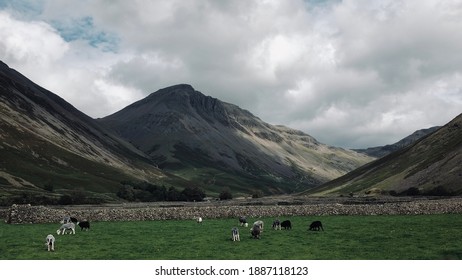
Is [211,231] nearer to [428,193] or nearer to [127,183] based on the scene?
[428,193]

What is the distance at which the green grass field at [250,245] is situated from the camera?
87.2 feet

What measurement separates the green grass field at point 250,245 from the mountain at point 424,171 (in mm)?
89974

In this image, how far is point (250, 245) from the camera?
31328mm

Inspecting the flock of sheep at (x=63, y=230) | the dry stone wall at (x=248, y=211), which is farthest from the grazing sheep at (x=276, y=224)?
the flock of sheep at (x=63, y=230)

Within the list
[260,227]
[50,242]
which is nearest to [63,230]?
[50,242]

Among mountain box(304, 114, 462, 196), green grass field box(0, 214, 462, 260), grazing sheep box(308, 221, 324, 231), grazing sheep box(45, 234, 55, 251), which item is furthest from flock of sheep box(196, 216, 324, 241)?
mountain box(304, 114, 462, 196)

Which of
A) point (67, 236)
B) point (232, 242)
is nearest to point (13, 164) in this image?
point (67, 236)

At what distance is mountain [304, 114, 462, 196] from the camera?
126m

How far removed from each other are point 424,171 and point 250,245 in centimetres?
13011

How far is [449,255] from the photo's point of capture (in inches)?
992

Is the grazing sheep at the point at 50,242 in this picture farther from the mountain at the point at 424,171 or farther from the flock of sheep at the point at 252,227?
the mountain at the point at 424,171

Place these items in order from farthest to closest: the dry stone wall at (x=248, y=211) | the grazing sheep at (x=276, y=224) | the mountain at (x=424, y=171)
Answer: the mountain at (x=424, y=171) < the dry stone wall at (x=248, y=211) < the grazing sheep at (x=276, y=224)
